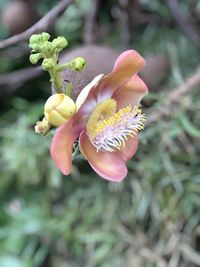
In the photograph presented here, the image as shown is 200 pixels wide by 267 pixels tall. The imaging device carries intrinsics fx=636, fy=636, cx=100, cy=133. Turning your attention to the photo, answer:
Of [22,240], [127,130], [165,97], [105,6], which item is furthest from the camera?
[105,6]

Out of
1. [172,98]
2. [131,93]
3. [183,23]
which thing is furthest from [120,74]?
[183,23]

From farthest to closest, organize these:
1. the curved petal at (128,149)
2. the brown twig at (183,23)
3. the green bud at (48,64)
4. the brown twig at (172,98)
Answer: the brown twig at (183,23) → the brown twig at (172,98) → the curved petal at (128,149) → the green bud at (48,64)

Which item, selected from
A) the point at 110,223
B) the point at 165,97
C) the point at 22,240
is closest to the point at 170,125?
the point at 165,97

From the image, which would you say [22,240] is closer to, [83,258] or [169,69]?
[83,258]

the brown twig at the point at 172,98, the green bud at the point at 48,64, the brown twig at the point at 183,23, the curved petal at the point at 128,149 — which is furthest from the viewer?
the brown twig at the point at 183,23

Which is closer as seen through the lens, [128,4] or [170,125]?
[170,125]

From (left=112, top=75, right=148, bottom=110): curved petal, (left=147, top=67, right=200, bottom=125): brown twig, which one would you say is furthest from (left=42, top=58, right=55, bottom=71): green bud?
(left=147, top=67, right=200, bottom=125): brown twig

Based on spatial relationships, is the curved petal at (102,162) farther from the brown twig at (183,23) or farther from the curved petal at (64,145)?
the brown twig at (183,23)

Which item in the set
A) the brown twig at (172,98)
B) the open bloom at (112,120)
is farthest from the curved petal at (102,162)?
the brown twig at (172,98)
